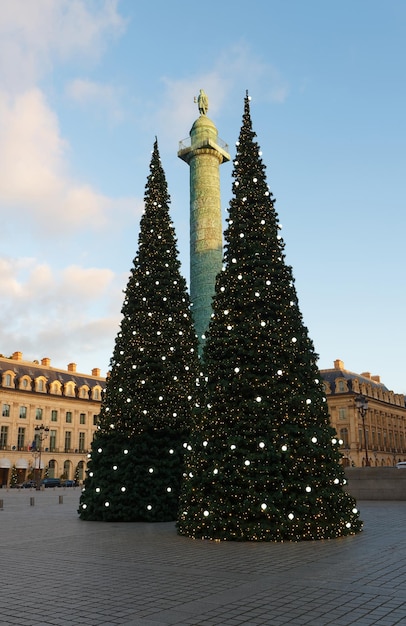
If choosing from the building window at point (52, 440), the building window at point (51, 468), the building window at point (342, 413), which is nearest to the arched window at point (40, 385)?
the building window at point (52, 440)

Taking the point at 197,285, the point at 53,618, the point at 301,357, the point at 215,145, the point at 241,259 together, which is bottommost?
the point at 53,618

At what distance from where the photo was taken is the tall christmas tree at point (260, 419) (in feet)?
43.1

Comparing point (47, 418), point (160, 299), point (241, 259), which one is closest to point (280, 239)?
point (241, 259)

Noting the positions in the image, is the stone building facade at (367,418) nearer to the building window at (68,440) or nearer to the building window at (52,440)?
the building window at (68,440)

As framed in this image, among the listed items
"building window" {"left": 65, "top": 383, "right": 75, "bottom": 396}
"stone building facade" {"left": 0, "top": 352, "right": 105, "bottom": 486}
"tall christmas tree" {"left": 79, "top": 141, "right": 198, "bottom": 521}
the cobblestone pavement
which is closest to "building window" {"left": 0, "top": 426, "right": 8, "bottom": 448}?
"stone building facade" {"left": 0, "top": 352, "right": 105, "bottom": 486}

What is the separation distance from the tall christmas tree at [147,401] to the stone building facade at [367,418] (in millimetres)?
60559

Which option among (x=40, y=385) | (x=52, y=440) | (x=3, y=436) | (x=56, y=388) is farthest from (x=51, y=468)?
(x=40, y=385)

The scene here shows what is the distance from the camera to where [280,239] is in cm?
1596

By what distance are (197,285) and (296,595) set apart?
27.8 metres

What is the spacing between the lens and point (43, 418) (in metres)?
73.9

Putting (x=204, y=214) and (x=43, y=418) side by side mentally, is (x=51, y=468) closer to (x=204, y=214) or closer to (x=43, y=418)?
(x=43, y=418)

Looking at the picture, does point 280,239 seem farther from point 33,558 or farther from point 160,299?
point 33,558

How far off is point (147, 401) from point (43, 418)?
58.9 meters

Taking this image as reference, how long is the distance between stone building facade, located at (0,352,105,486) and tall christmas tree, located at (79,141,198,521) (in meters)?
48.1
